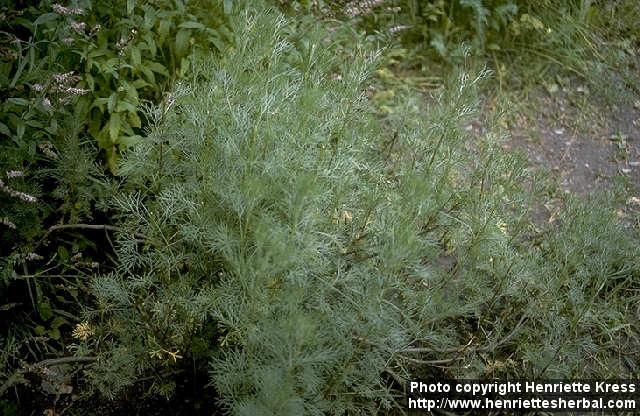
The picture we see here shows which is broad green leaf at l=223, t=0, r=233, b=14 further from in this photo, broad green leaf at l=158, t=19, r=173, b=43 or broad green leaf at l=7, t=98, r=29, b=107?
broad green leaf at l=7, t=98, r=29, b=107

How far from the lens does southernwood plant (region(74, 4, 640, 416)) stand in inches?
88.8

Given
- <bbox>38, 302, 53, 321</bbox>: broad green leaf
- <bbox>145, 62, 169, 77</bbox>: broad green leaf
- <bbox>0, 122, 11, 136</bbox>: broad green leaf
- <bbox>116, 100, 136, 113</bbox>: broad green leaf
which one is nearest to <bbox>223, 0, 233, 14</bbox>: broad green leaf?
<bbox>145, 62, 169, 77</bbox>: broad green leaf

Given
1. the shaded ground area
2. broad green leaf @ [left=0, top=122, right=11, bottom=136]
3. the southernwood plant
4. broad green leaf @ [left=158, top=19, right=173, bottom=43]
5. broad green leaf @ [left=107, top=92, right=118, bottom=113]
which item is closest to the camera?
the southernwood plant

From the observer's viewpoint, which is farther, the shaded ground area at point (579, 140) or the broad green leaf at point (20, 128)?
the shaded ground area at point (579, 140)

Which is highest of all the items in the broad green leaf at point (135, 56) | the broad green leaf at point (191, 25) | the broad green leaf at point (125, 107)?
the broad green leaf at point (191, 25)

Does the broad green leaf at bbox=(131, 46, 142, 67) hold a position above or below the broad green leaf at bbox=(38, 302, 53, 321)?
above

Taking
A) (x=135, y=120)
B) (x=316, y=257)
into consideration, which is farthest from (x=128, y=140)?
(x=316, y=257)

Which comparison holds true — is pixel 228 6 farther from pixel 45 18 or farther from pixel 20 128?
pixel 20 128

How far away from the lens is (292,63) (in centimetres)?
340

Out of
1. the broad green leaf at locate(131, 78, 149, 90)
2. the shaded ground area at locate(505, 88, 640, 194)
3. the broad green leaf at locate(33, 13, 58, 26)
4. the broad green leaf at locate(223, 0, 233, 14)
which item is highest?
the broad green leaf at locate(33, 13, 58, 26)

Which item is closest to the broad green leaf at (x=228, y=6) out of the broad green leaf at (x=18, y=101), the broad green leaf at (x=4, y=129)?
the broad green leaf at (x=18, y=101)

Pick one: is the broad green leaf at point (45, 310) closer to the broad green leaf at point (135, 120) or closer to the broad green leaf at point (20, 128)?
the broad green leaf at point (20, 128)

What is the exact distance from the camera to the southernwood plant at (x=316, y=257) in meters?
2.26

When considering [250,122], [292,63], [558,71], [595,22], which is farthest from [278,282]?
[595,22]
